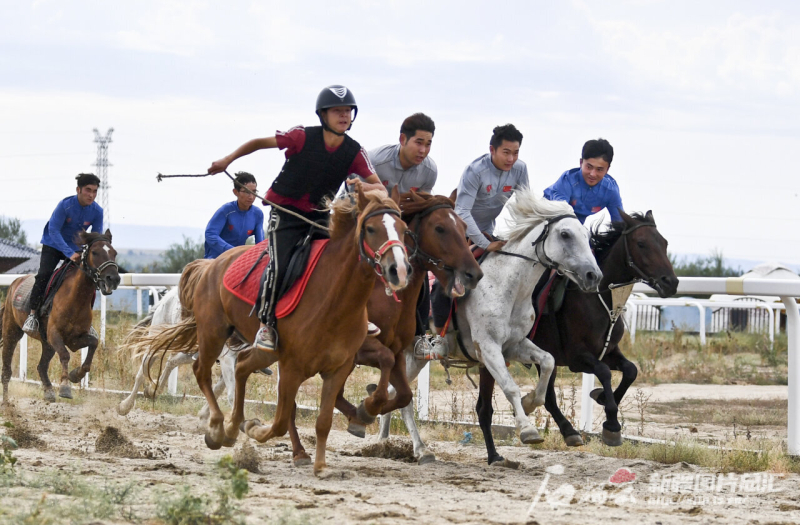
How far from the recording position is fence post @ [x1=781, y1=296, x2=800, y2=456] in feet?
24.2

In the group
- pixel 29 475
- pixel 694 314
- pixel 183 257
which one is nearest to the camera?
pixel 29 475

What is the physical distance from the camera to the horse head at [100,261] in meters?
11.4

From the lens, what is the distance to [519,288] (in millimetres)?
8078

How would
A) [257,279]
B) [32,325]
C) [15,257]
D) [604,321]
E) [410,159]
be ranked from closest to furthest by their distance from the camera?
[257,279]
[604,321]
[410,159]
[32,325]
[15,257]

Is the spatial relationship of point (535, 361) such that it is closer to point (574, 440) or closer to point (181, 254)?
point (574, 440)

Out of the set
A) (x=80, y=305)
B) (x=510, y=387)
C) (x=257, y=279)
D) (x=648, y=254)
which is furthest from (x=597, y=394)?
(x=80, y=305)

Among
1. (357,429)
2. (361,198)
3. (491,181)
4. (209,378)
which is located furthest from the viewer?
(491,181)

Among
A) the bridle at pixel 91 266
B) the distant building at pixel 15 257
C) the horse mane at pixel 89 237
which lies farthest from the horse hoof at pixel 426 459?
the distant building at pixel 15 257

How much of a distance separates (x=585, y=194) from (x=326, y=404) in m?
3.41

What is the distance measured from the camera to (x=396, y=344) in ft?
25.3

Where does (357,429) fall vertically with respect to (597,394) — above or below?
below

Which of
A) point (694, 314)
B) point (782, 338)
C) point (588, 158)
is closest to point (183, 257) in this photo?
point (694, 314)

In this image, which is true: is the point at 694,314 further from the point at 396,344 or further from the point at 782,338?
the point at 396,344

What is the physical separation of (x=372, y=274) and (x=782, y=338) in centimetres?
1564
